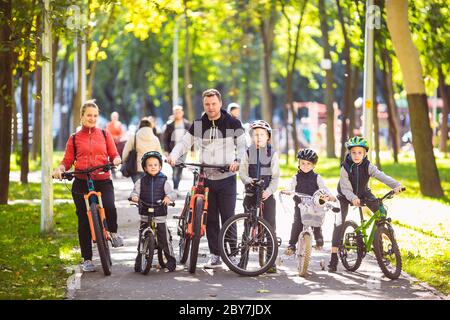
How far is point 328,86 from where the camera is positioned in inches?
1515

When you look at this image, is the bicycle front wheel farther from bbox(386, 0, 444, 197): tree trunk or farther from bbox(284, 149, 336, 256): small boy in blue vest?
bbox(386, 0, 444, 197): tree trunk

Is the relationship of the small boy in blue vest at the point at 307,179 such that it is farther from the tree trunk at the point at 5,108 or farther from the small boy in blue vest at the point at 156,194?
the tree trunk at the point at 5,108

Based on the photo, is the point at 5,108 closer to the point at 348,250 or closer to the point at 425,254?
the point at 425,254

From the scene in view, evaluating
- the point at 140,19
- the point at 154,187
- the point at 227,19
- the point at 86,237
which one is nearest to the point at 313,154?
the point at 154,187

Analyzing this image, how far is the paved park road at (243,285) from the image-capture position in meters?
9.76

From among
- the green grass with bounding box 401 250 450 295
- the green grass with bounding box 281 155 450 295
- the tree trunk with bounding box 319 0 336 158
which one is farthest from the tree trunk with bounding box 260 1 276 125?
the green grass with bounding box 401 250 450 295

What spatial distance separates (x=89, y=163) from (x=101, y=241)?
1036 millimetres

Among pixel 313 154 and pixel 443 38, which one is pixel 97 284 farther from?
pixel 443 38

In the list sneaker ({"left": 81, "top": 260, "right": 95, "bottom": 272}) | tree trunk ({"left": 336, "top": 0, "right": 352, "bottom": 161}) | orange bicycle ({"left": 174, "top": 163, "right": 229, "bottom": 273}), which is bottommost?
sneaker ({"left": 81, "top": 260, "right": 95, "bottom": 272})

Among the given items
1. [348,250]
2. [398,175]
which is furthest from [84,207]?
[398,175]

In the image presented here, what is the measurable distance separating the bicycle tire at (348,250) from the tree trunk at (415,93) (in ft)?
31.0

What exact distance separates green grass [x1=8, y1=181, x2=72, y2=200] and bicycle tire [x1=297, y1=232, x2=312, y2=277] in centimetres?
1030

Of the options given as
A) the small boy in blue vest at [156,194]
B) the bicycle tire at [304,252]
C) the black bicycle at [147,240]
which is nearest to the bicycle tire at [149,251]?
the black bicycle at [147,240]

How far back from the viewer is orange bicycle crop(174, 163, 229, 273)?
11039mm
